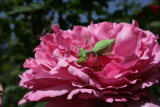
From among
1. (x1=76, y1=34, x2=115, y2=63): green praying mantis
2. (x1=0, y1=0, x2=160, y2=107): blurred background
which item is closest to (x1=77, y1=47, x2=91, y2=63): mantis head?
(x1=76, y1=34, x2=115, y2=63): green praying mantis

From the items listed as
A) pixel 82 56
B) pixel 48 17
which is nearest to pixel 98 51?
pixel 82 56

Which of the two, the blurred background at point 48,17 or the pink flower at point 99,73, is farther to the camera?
the blurred background at point 48,17

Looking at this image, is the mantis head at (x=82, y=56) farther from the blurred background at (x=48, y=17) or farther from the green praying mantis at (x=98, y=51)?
the blurred background at (x=48, y=17)

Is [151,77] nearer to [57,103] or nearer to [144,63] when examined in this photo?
[144,63]

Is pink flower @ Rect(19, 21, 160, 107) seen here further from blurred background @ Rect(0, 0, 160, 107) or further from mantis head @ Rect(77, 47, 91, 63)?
blurred background @ Rect(0, 0, 160, 107)

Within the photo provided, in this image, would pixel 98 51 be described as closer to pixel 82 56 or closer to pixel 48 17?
pixel 82 56

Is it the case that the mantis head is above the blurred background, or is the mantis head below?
below

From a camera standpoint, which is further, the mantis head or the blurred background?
the blurred background

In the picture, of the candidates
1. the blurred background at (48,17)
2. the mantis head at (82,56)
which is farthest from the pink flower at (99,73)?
the blurred background at (48,17)
